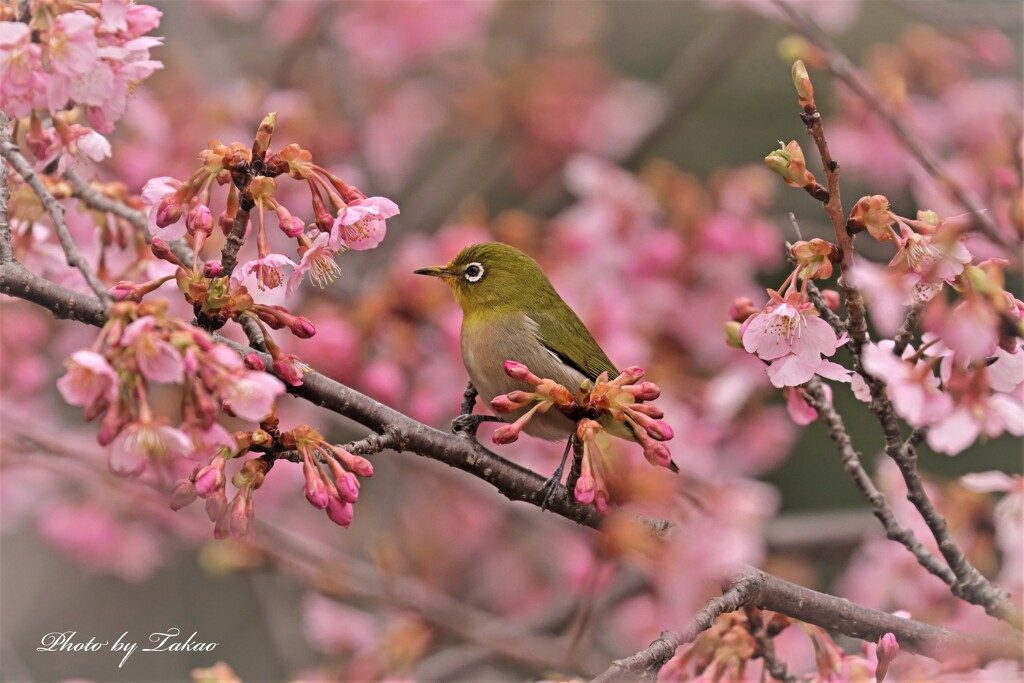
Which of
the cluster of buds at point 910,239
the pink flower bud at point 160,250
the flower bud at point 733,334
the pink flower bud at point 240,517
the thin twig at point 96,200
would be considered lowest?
the thin twig at point 96,200

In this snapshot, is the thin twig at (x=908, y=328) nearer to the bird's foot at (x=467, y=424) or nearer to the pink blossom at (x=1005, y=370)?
the pink blossom at (x=1005, y=370)

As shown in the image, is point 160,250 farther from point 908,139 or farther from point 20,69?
point 908,139

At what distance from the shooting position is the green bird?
258cm

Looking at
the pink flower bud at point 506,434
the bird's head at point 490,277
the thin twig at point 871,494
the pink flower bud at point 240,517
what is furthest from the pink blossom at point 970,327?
the bird's head at point 490,277

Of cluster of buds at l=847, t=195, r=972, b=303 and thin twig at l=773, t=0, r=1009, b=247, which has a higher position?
thin twig at l=773, t=0, r=1009, b=247

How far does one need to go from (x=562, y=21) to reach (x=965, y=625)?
462cm

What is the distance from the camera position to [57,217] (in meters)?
1.68

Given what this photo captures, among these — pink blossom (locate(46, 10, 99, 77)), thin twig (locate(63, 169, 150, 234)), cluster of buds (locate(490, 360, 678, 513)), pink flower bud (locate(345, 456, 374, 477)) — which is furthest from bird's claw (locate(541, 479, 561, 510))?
pink blossom (locate(46, 10, 99, 77))

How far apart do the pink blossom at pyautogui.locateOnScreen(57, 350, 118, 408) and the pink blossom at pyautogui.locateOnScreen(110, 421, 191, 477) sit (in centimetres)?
6

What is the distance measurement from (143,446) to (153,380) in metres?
0.10

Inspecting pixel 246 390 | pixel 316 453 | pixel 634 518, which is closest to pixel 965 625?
pixel 634 518

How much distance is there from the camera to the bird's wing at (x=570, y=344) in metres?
2.66

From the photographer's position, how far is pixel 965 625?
342 centimetres

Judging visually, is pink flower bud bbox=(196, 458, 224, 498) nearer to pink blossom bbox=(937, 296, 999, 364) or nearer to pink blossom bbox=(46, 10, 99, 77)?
pink blossom bbox=(46, 10, 99, 77)
